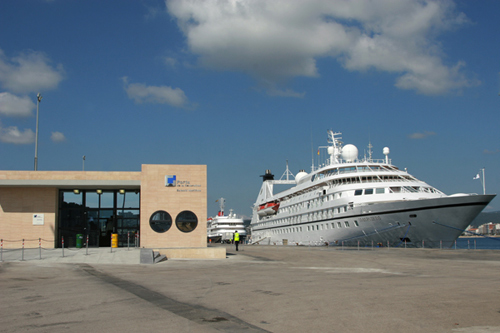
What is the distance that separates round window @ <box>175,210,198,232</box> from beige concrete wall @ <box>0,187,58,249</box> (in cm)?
671

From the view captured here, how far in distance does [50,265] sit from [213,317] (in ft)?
38.4

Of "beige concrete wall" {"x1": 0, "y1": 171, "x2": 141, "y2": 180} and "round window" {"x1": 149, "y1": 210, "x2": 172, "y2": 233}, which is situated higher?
"beige concrete wall" {"x1": 0, "y1": 171, "x2": 141, "y2": 180}

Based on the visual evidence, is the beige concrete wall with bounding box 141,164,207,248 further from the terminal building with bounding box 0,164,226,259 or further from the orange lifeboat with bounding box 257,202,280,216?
the orange lifeboat with bounding box 257,202,280,216

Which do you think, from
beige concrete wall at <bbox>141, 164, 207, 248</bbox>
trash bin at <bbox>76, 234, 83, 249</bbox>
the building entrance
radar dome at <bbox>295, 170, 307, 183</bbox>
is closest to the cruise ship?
radar dome at <bbox>295, 170, 307, 183</bbox>

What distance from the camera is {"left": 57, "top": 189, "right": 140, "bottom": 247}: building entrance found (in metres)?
23.9

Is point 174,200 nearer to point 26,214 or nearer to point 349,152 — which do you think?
point 26,214

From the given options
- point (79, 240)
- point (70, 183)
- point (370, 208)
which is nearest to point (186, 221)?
point (79, 240)

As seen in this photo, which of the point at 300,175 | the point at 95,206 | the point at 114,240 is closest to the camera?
the point at 114,240

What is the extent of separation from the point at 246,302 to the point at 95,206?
17.6 meters

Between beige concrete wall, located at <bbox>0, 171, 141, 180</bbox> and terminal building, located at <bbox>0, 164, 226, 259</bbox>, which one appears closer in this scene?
terminal building, located at <bbox>0, 164, 226, 259</bbox>

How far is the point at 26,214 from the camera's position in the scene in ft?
76.1

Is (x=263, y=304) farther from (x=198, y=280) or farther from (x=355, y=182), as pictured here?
(x=355, y=182)

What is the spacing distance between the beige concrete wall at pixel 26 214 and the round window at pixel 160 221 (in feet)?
17.8

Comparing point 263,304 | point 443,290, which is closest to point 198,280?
point 263,304
